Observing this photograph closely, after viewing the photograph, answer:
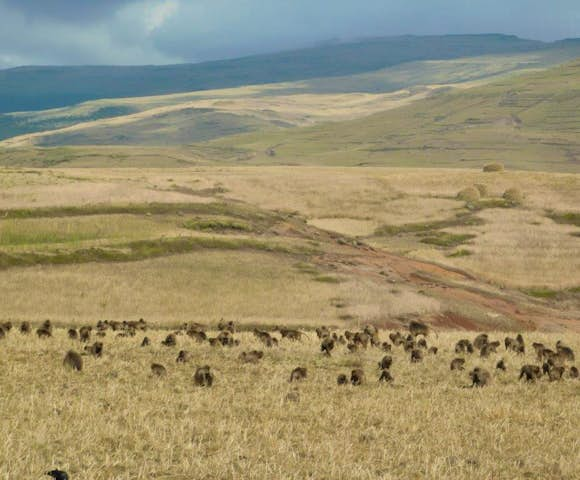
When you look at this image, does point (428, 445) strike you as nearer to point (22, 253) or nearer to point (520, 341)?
point (520, 341)

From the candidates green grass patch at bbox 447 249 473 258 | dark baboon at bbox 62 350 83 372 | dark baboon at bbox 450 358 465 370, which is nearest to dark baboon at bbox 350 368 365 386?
dark baboon at bbox 450 358 465 370

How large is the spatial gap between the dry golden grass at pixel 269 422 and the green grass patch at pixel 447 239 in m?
56.6

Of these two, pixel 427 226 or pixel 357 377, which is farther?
pixel 427 226

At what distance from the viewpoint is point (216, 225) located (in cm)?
6988

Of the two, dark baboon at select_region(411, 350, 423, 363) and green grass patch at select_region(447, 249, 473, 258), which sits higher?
dark baboon at select_region(411, 350, 423, 363)

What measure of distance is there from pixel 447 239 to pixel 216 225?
994 inches

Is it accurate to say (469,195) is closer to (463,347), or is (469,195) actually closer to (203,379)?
(463,347)

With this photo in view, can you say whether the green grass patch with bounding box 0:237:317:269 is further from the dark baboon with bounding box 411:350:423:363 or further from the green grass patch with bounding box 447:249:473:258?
the dark baboon with bounding box 411:350:423:363

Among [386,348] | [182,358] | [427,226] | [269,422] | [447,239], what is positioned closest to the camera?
[269,422]

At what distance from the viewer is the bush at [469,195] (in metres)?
104

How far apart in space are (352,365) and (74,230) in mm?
45188

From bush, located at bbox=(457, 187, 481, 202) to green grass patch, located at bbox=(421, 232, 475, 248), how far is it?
823 inches

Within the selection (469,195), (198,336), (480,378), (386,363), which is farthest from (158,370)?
(469,195)

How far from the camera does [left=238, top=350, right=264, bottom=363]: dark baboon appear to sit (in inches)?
941
